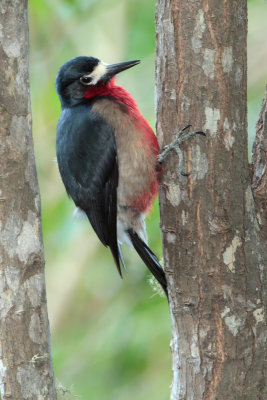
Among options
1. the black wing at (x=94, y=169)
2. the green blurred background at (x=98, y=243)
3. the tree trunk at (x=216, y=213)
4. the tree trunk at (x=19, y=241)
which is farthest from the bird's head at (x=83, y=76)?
the tree trunk at (x=19, y=241)

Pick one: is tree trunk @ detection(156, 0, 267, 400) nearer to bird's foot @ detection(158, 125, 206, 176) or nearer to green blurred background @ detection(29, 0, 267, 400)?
bird's foot @ detection(158, 125, 206, 176)

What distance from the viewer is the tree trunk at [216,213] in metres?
2.34

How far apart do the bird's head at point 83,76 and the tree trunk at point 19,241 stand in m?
1.27

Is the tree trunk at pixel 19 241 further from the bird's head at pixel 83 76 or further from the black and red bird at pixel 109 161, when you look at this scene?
the bird's head at pixel 83 76

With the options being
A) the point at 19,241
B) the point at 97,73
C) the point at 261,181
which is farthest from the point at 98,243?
the point at 19,241

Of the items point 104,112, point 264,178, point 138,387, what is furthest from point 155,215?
point 264,178

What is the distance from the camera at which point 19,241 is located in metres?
2.09

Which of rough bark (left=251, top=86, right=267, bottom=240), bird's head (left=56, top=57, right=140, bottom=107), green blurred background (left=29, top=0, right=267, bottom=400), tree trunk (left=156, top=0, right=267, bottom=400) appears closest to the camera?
tree trunk (left=156, top=0, right=267, bottom=400)

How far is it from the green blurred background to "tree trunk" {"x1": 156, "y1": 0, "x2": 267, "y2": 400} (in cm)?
145

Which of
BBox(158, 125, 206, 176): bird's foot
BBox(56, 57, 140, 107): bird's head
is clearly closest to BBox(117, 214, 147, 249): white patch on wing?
BBox(56, 57, 140, 107): bird's head

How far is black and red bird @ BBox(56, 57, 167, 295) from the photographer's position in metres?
3.22

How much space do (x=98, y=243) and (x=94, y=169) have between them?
1051mm

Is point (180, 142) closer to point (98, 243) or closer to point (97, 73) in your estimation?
point (97, 73)

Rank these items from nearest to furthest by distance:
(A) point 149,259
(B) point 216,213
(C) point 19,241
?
(C) point 19,241 → (B) point 216,213 → (A) point 149,259
